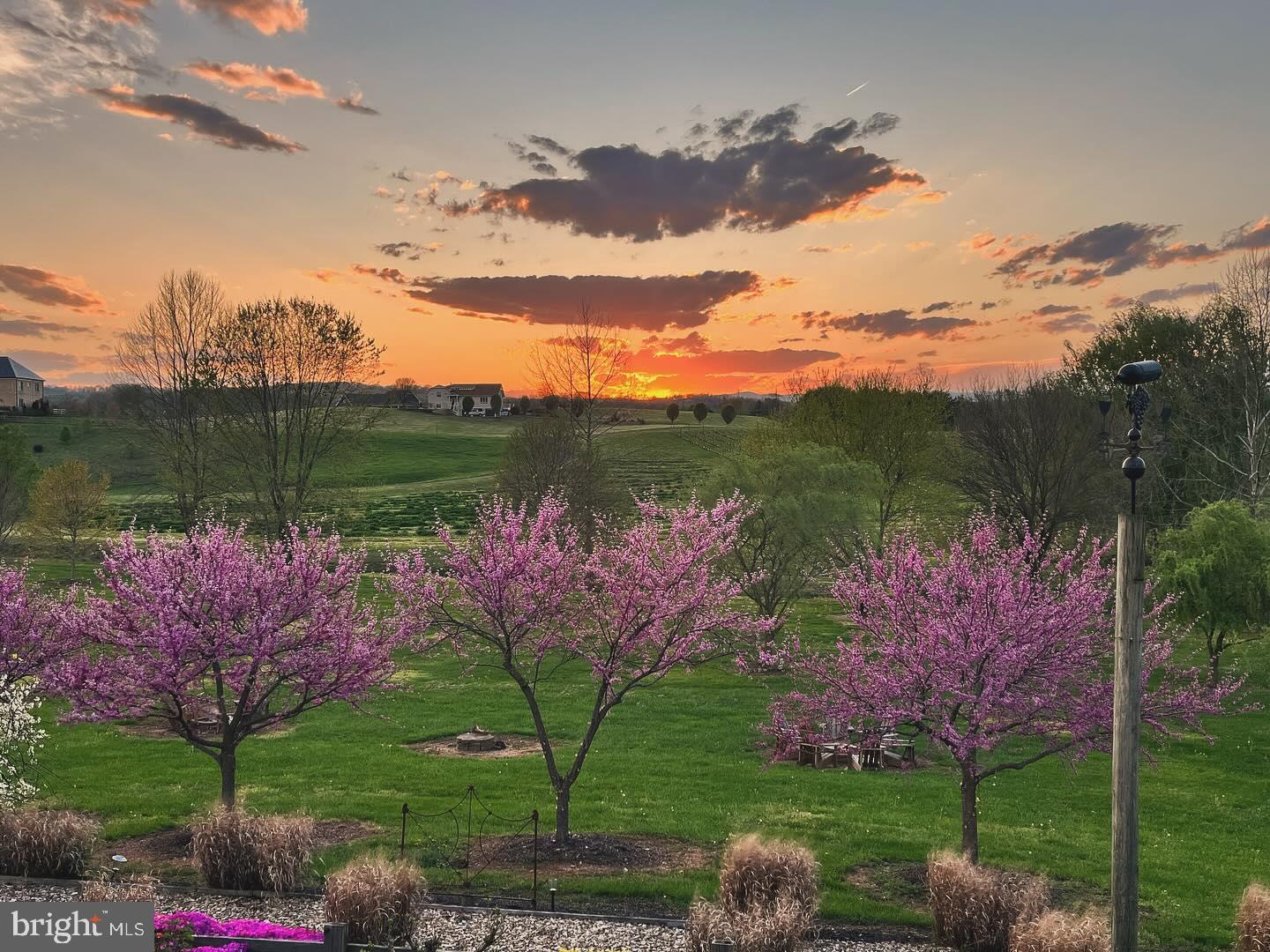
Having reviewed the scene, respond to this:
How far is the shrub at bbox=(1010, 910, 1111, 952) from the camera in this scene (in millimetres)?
10477

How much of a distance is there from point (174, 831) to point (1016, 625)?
15.4 metres

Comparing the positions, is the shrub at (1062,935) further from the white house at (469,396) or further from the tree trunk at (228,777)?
the white house at (469,396)

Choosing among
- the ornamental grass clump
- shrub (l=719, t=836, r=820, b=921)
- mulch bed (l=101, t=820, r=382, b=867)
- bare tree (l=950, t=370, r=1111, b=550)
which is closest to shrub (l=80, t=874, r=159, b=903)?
mulch bed (l=101, t=820, r=382, b=867)

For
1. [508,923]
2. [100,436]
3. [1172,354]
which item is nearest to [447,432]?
[100,436]

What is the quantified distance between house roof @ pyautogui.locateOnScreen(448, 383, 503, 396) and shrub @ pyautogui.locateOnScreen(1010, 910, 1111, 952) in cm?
17494

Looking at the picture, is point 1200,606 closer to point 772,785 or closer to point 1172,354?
point 772,785

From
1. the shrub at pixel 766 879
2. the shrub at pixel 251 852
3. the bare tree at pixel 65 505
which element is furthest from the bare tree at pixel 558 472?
the shrub at pixel 766 879

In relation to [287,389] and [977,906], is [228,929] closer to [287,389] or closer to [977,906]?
[977,906]

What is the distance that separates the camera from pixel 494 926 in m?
11.9

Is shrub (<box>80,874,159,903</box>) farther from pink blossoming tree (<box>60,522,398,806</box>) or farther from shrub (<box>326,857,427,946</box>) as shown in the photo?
pink blossoming tree (<box>60,522,398,806</box>)

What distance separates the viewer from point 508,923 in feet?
40.3

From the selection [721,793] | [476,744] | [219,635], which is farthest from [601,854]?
[476,744]

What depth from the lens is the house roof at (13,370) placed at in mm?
147750

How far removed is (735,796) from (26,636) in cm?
1578
